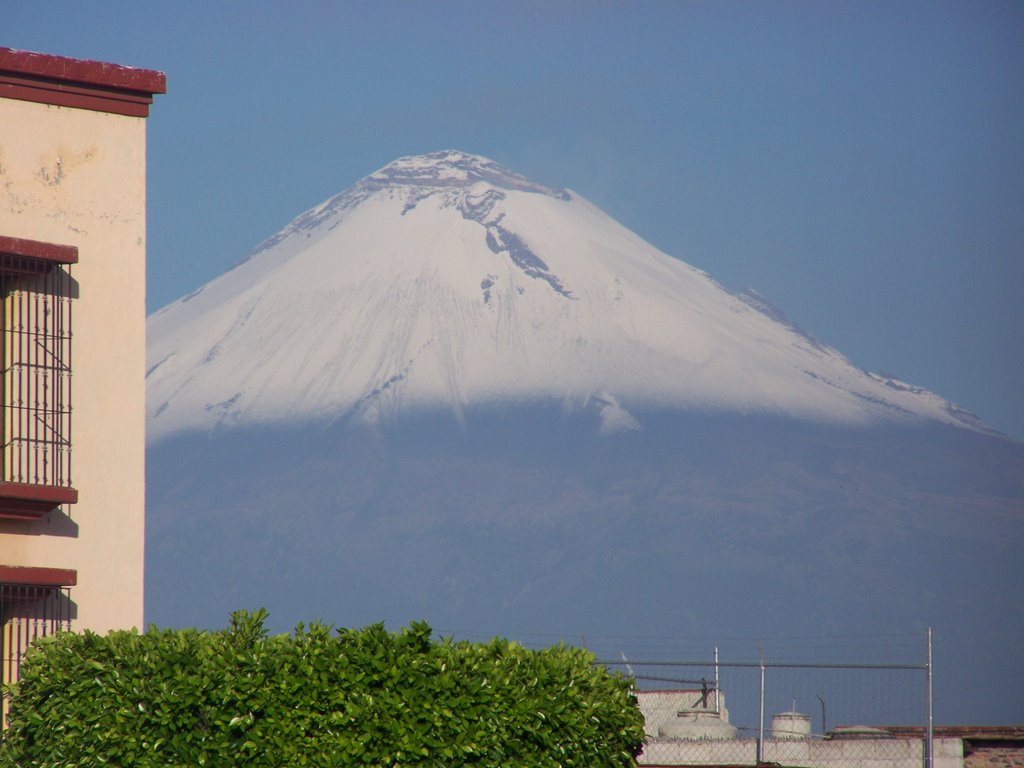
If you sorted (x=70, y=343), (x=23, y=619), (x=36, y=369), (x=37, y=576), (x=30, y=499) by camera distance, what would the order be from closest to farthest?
1. (x=30, y=499)
2. (x=37, y=576)
3. (x=23, y=619)
4. (x=36, y=369)
5. (x=70, y=343)

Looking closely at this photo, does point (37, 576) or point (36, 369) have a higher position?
point (36, 369)

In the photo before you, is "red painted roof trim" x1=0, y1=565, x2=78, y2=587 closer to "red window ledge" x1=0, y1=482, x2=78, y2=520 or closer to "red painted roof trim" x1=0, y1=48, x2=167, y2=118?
"red window ledge" x1=0, y1=482, x2=78, y2=520

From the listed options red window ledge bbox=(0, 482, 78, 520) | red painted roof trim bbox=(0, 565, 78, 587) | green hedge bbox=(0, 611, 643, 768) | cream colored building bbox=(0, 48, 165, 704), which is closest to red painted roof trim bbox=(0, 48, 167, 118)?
cream colored building bbox=(0, 48, 165, 704)

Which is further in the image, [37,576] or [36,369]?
[36,369]

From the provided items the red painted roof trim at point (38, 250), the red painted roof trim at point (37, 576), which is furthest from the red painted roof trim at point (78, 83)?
the red painted roof trim at point (37, 576)

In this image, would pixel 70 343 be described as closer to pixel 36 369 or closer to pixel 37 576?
pixel 36 369

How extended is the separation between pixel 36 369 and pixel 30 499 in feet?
4.11

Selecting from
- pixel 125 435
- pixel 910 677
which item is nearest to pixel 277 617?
pixel 910 677

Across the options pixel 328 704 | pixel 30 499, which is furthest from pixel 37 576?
pixel 328 704

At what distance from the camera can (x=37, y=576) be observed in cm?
1438

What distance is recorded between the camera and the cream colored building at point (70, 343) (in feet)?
47.9

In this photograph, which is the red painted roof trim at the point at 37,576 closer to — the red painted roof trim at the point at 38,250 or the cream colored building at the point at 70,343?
the cream colored building at the point at 70,343

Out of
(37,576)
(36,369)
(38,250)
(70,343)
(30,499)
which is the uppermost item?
(38,250)

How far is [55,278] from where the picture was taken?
15078 millimetres
